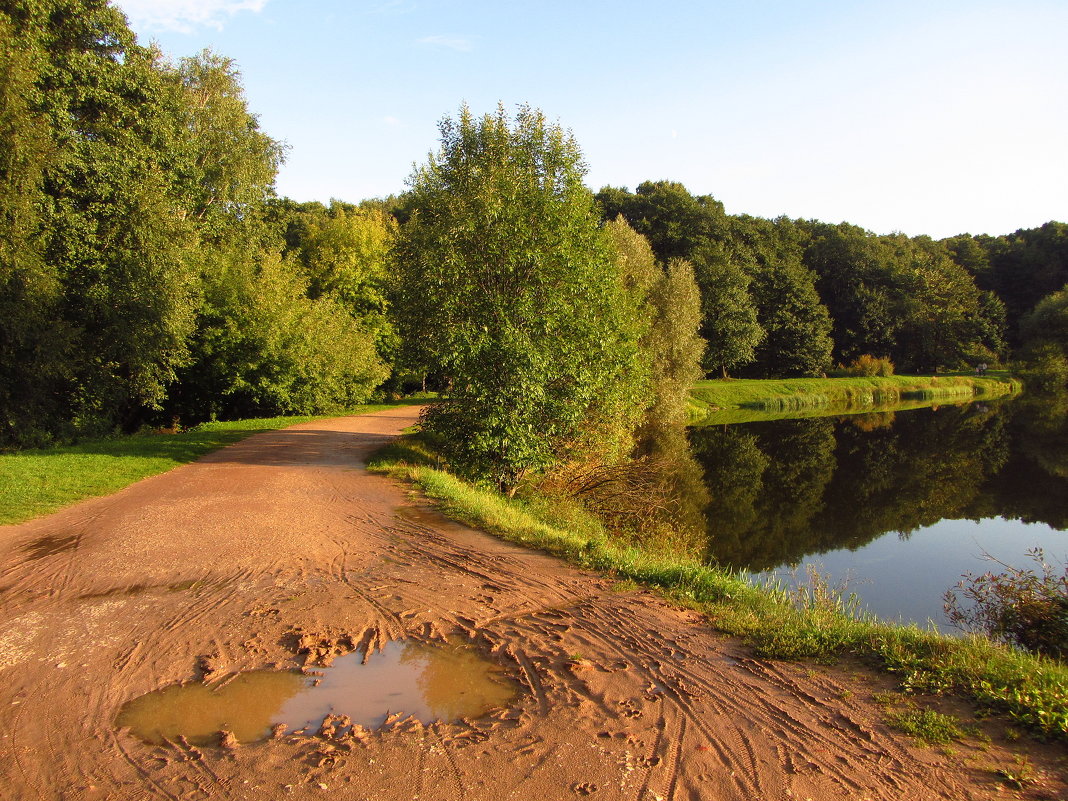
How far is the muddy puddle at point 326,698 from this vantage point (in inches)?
186

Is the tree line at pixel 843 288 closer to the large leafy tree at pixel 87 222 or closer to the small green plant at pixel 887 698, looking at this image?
the large leafy tree at pixel 87 222

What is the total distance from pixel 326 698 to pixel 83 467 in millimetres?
12094

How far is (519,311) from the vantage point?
529 inches

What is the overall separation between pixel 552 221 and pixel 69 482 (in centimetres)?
1109

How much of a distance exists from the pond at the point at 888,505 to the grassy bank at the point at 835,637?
3.96 metres

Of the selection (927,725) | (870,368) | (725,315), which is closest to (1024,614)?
(927,725)

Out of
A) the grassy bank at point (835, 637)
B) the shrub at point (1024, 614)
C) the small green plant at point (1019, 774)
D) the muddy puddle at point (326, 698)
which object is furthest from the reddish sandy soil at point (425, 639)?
the shrub at point (1024, 614)

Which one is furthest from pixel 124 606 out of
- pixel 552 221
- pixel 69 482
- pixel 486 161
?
pixel 486 161

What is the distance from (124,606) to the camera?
6.91 metres

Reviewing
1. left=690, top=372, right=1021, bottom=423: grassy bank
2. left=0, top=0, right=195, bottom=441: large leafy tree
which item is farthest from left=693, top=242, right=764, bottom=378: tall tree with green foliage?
left=0, top=0, right=195, bottom=441: large leafy tree

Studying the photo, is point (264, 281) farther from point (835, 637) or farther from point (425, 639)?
point (835, 637)

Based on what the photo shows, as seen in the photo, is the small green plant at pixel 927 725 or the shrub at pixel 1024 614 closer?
the small green plant at pixel 927 725

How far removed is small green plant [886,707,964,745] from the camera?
172 inches

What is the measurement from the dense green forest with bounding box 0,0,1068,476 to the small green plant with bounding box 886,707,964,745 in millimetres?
9182
